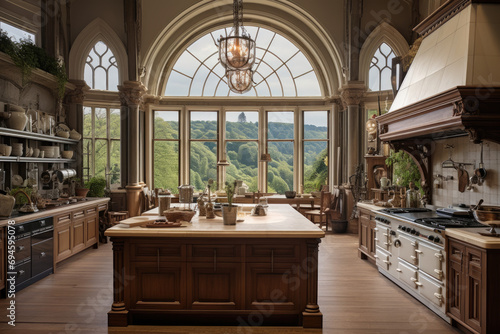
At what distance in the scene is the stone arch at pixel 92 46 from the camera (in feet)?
29.0

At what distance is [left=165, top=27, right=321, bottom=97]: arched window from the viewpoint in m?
10.4

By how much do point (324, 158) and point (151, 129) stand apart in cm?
466

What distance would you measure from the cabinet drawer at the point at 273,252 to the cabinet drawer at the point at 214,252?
0.41ft

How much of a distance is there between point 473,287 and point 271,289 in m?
1.79

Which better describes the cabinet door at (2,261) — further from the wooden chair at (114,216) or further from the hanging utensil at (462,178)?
the hanging utensil at (462,178)

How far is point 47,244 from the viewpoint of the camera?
550 centimetres

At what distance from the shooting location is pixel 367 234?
638 centimetres

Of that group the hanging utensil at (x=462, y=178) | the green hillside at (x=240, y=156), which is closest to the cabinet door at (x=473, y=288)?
the hanging utensil at (x=462, y=178)

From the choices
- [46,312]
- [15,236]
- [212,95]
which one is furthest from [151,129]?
[46,312]

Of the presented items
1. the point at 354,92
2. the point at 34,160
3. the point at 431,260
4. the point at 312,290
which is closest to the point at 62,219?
the point at 34,160

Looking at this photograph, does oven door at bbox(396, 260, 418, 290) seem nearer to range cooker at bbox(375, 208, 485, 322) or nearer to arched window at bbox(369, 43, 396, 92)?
range cooker at bbox(375, 208, 485, 322)

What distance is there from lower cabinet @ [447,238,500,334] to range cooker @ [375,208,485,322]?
6.1 inches

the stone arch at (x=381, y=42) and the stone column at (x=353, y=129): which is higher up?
the stone arch at (x=381, y=42)

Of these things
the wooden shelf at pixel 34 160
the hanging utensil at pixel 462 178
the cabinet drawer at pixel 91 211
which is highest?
the wooden shelf at pixel 34 160
